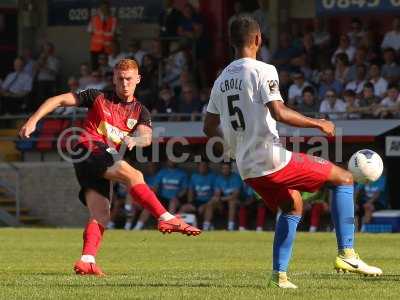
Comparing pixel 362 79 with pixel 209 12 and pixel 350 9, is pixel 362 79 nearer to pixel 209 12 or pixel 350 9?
pixel 350 9

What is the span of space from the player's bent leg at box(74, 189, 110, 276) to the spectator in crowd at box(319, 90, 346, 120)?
1280 centimetres

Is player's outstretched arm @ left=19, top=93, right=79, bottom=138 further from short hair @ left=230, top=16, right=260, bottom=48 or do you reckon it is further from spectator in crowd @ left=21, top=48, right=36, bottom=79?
spectator in crowd @ left=21, top=48, right=36, bottom=79

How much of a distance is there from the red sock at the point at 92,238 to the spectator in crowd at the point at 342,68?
1365 cm

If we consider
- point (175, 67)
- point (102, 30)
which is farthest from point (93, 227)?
point (102, 30)

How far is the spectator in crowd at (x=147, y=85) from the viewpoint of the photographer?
92.2 ft

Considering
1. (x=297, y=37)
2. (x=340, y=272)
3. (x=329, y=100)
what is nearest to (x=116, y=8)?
(x=297, y=37)

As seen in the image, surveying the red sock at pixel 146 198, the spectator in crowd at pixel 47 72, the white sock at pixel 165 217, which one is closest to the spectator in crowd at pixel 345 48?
the spectator in crowd at pixel 47 72

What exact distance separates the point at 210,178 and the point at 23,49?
8415 millimetres

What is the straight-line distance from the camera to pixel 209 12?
30.1 metres

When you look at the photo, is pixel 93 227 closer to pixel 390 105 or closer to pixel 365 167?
pixel 365 167

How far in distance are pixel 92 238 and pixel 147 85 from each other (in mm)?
15651

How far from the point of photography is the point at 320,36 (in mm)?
27312

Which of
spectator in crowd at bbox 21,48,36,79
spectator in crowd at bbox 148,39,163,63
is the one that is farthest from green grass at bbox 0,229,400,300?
spectator in crowd at bbox 21,48,36,79

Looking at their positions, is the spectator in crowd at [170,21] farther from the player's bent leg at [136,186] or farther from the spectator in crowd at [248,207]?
the player's bent leg at [136,186]
